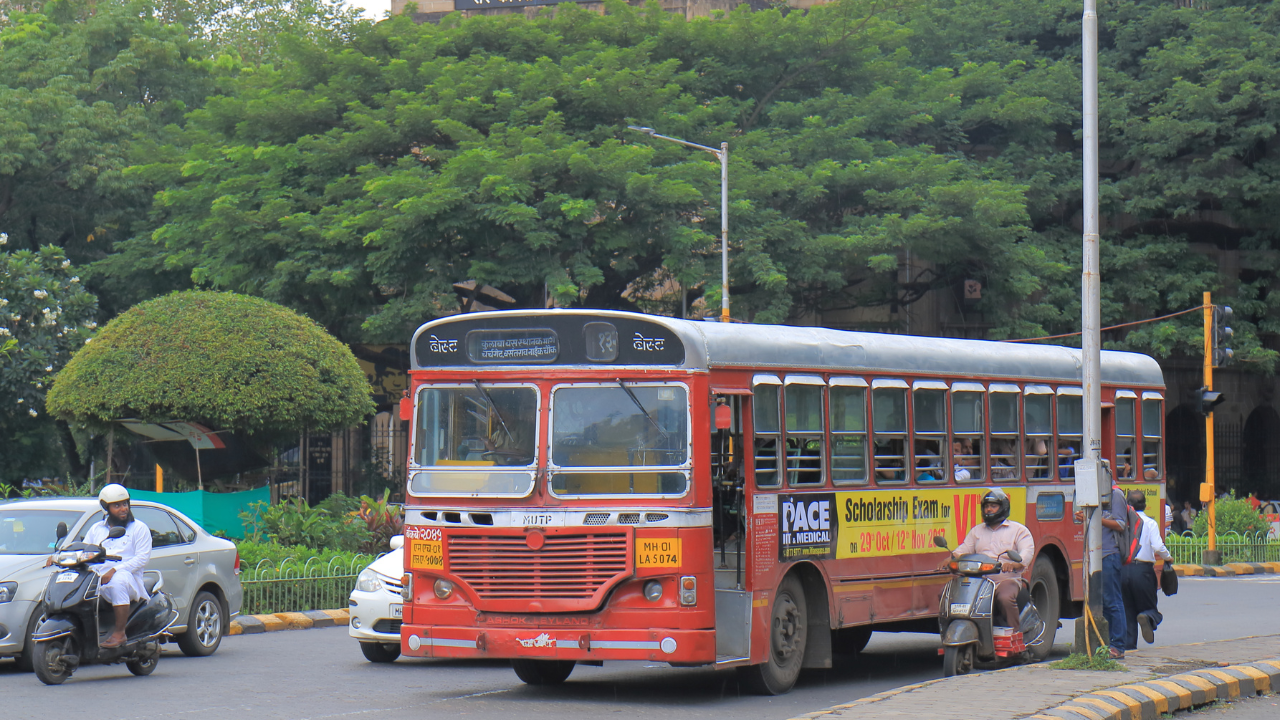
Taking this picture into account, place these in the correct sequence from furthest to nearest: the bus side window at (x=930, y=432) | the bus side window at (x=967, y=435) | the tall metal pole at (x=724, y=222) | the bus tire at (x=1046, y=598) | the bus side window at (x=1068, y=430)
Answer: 1. the tall metal pole at (x=724, y=222)
2. the bus side window at (x=1068, y=430)
3. the bus tire at (x=1046, y=598)
4. the bus side window at (x=967, y=435)
5. the bus side window at (x=930, y=432)

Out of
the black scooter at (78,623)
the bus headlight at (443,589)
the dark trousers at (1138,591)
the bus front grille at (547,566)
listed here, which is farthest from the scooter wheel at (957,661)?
the black scooter at (78,623)

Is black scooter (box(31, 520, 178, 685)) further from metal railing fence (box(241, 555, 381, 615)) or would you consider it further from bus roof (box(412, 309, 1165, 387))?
metal railing fence (box(241, 555, 381, 615))

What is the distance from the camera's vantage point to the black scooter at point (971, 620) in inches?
457

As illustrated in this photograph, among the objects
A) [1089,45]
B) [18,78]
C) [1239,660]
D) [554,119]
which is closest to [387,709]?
[1239,660]

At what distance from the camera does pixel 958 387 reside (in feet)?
44.3

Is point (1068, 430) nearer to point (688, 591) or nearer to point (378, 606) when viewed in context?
point (688, 591)

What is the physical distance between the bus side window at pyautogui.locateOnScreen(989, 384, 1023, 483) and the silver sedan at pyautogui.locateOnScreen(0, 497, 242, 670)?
7500 millimetres

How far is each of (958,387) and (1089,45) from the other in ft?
10.2

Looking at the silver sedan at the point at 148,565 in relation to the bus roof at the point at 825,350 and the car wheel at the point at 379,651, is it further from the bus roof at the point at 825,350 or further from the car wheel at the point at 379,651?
the bus roof at the point at 825,350

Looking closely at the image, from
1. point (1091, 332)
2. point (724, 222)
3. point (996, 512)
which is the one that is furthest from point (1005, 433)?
point (724, 222)

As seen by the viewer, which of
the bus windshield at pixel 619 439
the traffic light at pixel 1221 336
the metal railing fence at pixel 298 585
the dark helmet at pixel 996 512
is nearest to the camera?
the bus windshield at pixel 619 439

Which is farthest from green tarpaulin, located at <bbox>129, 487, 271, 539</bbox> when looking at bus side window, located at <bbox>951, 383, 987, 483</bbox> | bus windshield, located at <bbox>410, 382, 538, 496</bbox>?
bus side window, located at <bbox>951, 383, 987, 483</bbox>

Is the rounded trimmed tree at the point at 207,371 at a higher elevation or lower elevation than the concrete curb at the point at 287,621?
higher

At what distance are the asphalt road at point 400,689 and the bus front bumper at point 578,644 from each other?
382 mm
